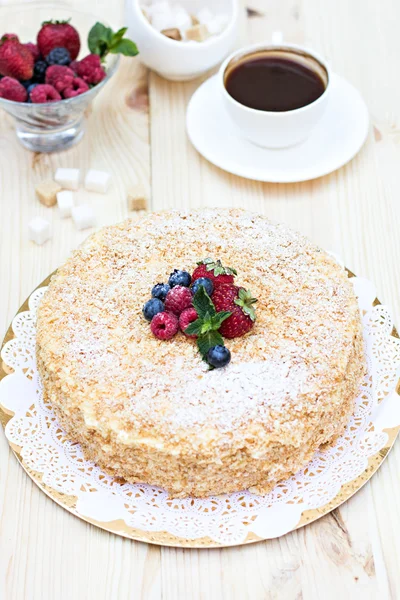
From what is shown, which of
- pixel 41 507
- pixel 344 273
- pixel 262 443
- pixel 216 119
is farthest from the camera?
pixel 216 119

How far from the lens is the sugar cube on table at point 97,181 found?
2484 millimetres

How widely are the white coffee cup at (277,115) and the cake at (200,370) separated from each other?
54 centimetres

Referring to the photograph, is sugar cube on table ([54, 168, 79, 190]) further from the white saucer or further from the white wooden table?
the white saucer

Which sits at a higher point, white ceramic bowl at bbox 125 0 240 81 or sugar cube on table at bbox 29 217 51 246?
white ceramic bowl at bbox 125 0 240 81

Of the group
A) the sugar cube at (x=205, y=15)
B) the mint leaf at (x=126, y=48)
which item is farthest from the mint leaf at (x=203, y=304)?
the sugar cube at (x=205, y=15)

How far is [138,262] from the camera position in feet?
6.45

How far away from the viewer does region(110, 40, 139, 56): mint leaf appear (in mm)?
2496

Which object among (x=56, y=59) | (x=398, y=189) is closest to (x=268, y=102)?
(x=398, y=189)

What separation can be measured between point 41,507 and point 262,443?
1.82 feet

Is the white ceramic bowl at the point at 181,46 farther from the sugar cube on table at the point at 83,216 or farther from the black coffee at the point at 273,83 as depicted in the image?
the sugar cube on table at the point at 83,216

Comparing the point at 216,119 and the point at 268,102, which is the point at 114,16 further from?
the point at 268,102

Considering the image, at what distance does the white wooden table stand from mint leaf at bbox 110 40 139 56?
27 centimetres

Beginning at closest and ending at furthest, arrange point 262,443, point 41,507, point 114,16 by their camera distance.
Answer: point 262,443, point 41,507, point 114,16

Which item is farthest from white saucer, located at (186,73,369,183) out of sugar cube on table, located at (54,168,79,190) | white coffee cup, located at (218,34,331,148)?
sugar cube on table, located at (54,168,79,190)
